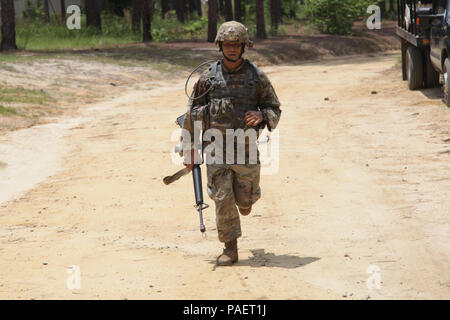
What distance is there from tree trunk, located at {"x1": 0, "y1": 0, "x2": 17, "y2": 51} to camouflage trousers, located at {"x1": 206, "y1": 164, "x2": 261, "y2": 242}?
20029 mm

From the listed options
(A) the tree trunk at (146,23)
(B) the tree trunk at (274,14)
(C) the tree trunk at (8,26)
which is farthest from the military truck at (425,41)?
(B) the tree trunk at (274,14)

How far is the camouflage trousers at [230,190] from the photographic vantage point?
20.2ft

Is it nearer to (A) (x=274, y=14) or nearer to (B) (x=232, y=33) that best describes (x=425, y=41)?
(B) (x=232, y=33)

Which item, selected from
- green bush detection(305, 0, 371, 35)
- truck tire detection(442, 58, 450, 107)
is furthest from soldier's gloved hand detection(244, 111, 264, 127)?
green bush detection(305, 0, 371, 35)

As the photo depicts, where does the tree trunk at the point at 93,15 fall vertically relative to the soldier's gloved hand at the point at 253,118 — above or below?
above

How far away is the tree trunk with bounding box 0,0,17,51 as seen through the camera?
24.7 m

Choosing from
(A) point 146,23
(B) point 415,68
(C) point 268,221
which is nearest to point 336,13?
(A) point 146,23

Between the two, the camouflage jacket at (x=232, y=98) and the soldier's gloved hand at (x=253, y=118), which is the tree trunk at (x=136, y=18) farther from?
the soldier's gloved hand at (x=253, y=118)

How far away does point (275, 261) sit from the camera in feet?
20.8

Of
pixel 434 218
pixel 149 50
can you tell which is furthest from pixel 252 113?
pixel 149 50

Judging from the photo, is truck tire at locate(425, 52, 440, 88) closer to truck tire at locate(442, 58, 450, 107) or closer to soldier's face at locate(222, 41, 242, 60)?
truck tire at locate(442, 58, 450, 107)

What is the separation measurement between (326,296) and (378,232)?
1876 millimetres

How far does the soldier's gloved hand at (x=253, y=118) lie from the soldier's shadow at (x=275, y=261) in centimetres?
109

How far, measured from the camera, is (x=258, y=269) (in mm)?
6098
